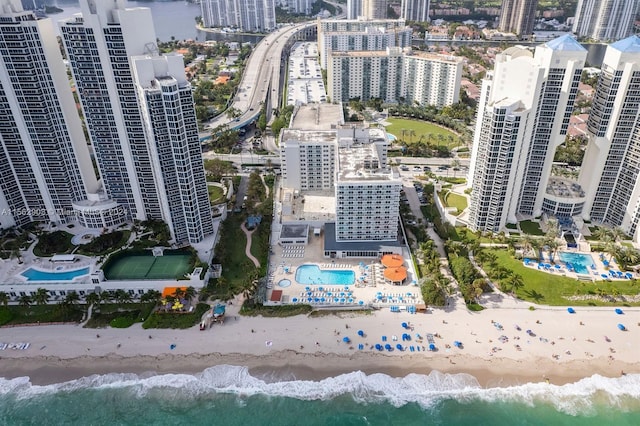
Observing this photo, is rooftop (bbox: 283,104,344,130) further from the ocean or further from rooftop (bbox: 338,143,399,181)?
the ocean

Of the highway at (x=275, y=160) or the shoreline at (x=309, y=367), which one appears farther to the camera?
the highway at (x=275, y=160)

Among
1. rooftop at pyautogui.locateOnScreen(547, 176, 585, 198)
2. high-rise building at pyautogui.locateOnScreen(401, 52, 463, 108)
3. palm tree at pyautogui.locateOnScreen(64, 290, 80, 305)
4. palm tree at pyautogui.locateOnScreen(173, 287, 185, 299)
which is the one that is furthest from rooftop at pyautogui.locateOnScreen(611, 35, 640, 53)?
palm tree at pyautogui.locateOnScreen(64, 290, 80, 305)

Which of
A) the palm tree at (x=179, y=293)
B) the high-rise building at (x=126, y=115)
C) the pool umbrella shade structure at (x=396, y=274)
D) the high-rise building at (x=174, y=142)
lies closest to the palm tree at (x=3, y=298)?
A: the high-rise building at (x=126, y=115)

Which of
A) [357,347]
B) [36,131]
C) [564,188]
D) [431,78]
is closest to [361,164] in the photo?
[357,347]

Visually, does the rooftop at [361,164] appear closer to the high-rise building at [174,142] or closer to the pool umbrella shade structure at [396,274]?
the pool umbrella shade structure at [396,274]

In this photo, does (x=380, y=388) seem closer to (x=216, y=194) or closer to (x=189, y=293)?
(x=189, y=293)

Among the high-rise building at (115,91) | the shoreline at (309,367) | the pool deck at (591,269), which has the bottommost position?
the shoreline at (309,367)

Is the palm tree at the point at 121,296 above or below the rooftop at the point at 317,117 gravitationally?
below
